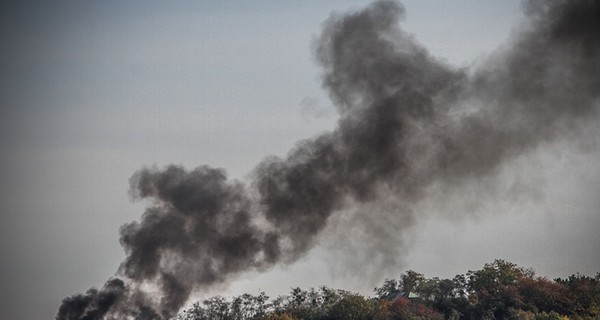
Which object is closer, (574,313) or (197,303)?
(574,313)

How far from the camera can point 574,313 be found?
11038 centimetres

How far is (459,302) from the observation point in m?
114

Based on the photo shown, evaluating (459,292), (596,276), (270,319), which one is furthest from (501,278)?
(270,319)

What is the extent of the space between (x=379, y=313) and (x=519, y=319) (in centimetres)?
1903

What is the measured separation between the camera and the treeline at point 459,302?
10794cm

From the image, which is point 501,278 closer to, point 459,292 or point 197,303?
point 459,292

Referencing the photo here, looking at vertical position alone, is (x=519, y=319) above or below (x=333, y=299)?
below

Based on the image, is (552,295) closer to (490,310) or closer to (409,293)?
(490,310)

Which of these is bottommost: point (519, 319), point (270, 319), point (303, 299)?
point (519, 319)

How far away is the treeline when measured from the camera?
354 feet

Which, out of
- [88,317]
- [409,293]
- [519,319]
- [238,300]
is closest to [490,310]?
[519,319]

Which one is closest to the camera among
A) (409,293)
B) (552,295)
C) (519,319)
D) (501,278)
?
(519,319)

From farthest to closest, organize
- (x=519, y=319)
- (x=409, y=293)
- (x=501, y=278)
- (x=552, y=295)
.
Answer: (x=409, y=293) → (x=501, y=278) → (x=552, y=295) → (x=519, y=319)

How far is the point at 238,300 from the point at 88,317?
83.6 feet
